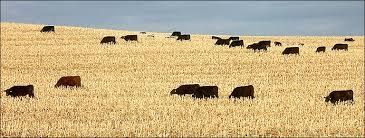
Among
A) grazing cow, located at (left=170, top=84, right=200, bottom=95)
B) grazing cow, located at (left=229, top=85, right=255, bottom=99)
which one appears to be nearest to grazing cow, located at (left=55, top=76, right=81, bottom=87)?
grazing cow, located at (left=170, top=84, right=200, bottom=95)

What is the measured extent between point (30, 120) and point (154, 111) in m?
3.11

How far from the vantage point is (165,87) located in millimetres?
22859

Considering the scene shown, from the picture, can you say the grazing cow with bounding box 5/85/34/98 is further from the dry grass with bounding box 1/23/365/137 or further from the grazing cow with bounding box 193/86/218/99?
the grazing cow with bounding box 193/86/218/99

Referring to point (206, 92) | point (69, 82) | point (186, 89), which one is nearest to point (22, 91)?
point (69, 82)

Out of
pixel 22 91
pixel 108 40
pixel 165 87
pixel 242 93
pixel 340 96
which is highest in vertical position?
pixel 108 40

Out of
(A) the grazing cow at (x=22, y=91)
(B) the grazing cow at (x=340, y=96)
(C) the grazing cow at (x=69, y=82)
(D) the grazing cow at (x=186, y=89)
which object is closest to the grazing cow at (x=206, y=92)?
(D) the grazing cow at (x=186, y=89)

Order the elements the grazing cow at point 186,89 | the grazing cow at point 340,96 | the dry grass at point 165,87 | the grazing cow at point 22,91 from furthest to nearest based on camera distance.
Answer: the grazing cow at point 186,89, the grazing cow at point 22,91, the grazing cow at point 340,96, the dry grass at point 165,87

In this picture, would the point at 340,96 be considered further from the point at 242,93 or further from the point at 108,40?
the point at 108,40

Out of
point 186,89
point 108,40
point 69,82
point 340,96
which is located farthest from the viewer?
point 108,40

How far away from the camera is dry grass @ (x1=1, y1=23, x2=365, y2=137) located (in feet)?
45.6

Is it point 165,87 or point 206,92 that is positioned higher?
point 165,87

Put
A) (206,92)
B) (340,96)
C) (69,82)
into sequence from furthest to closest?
(69,82) → (206,92) → (340,96)

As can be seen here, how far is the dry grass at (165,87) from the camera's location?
1390 centimetres

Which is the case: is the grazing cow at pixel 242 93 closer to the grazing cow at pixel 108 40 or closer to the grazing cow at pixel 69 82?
the grazing cow at pixel 69 82
